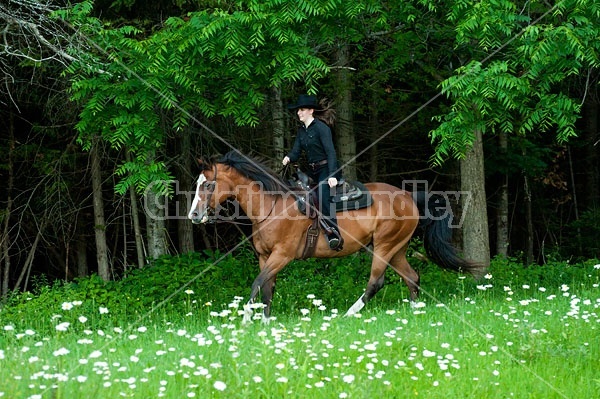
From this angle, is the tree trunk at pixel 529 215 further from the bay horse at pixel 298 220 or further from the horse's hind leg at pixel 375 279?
the horse's hind leg at pixel 375 279

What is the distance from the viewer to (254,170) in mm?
10773

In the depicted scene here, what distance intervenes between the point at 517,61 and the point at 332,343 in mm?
5504

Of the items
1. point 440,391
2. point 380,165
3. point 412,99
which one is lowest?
point 440,391

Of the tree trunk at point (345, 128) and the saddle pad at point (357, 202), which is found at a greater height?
the tree trunk at point (345, 128)

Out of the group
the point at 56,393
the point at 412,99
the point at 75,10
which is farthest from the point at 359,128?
the point at 56,393

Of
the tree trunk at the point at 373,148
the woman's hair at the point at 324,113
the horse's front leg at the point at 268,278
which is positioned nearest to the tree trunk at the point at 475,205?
the woman's hair at the point at 324,113

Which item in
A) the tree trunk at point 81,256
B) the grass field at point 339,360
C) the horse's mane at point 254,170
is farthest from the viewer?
the tree trunk at point 81,256

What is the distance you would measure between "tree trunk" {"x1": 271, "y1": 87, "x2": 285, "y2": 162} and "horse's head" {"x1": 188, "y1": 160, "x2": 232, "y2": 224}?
5.04 m

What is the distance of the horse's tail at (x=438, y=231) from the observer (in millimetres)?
11867

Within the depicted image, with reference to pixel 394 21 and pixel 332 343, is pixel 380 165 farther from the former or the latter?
pixel 332 343

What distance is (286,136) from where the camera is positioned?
666 inches

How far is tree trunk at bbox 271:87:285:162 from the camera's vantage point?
15727 millimetres

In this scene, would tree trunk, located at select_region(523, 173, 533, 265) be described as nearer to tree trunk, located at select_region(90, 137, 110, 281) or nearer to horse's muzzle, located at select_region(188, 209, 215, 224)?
tree trunk, located at select_region(90, 137, 110, 281)

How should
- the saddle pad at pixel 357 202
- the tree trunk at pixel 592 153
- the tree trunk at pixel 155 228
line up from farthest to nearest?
the tree trunk at pixel 592 153, the tree trunk at pixel 155 228, the saddle pad at pixel 357 202
